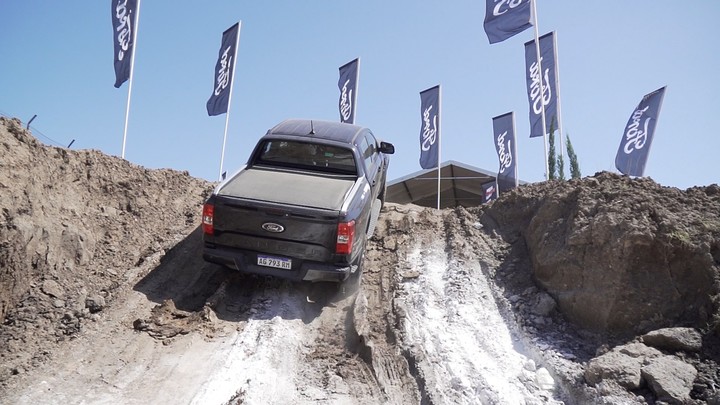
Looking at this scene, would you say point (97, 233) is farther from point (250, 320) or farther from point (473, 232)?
point (473, 232)

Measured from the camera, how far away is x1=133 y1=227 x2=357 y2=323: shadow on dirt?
6.88 m

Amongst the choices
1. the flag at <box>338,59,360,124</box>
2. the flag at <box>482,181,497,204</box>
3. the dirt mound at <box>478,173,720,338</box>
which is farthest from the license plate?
the flag at <box>482,181,497,204</box>

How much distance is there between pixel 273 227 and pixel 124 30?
9.41 m

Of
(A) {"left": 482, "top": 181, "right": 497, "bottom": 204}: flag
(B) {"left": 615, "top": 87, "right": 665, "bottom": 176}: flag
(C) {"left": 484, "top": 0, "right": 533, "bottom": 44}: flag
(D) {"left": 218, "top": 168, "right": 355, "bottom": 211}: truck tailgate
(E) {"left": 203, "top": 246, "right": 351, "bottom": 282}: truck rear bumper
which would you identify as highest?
(C) {"left": 484, "top": 0, "right": 533, "bottom": 44}: flag

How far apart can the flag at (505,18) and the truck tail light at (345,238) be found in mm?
9489

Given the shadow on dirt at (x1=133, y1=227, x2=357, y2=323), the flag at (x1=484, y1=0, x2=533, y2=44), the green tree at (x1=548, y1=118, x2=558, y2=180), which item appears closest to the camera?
the shadow on dirt at (x1=133, y1=227, x2=357, y2=323)

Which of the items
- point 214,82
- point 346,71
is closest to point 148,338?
point 214,82

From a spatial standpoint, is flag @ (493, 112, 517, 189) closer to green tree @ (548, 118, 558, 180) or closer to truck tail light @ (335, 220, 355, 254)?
green tree @ (548, 118, 558, 180)

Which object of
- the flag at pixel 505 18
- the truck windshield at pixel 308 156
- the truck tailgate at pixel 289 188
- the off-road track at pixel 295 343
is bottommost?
the off-road track at pixel 295 343

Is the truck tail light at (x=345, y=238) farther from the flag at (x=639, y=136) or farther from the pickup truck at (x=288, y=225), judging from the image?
the flag at (x=639, y=136)

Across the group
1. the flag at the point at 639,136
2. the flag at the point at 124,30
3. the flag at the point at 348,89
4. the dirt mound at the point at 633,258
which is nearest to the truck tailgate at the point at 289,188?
the dirt mound at the point at 633,258

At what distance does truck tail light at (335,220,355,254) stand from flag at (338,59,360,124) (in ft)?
35.8

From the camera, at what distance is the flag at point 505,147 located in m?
17.5

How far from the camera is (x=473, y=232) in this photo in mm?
9250
